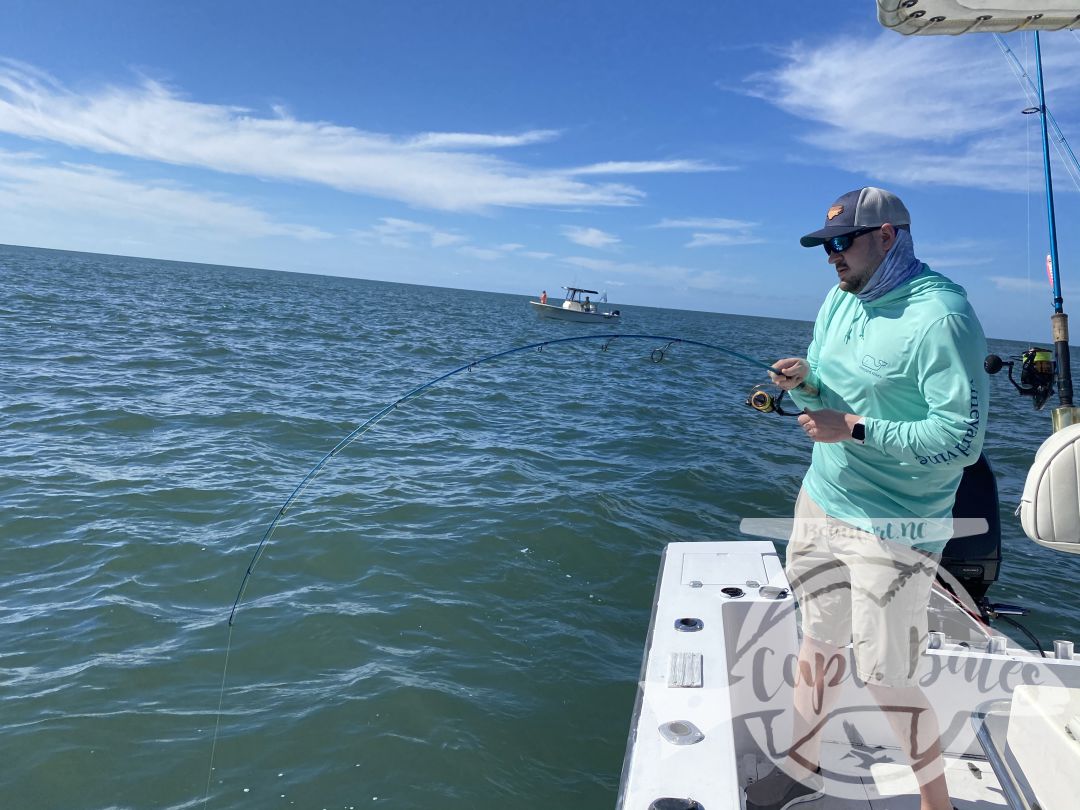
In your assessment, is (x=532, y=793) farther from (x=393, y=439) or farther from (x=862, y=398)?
(x=393, y=439)

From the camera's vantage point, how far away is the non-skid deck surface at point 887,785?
245cm

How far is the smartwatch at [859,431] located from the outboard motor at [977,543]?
147 centimetres

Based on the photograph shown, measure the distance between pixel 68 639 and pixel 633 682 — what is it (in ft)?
10.3

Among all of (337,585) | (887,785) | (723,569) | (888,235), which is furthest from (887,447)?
(337,585)

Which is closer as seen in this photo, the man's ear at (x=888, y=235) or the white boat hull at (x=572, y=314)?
the man's ear at (x=888, y=235)

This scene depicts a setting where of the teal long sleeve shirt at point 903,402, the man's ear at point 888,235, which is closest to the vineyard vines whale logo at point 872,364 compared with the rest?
the teal long sleeve shirt at point 903,402

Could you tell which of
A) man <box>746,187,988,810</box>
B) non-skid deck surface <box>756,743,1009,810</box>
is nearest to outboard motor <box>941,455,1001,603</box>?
non-skid deck surface <box>756,743,1009,810</box>

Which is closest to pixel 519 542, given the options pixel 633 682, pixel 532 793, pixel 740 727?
pixel 633 682

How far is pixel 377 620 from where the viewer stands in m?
4.38

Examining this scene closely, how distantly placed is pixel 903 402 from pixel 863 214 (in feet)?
1.80

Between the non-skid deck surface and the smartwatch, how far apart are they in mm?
1332

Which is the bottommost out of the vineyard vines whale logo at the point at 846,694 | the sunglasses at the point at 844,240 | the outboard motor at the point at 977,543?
the vineyard vines whale logo at the point at 846,694

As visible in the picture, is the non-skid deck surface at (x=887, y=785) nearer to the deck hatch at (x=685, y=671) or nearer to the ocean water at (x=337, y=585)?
the deck hatch at (x=685, y=671)

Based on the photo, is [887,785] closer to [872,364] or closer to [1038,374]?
[872,364]
